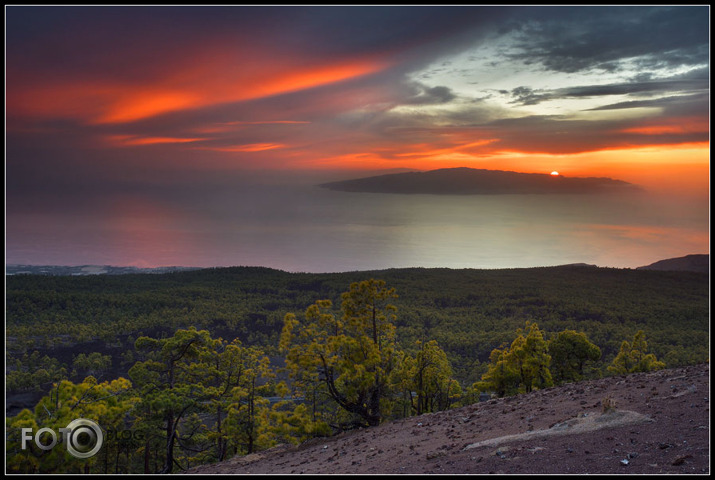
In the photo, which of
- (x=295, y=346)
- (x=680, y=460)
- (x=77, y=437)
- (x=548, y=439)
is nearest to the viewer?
(x=680, y=460)

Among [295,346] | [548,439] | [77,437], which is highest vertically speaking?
[295,346]

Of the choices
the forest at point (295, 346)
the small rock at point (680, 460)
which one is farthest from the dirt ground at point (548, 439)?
the forest at point (295, 346)

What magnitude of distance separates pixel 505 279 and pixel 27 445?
16415 centimetres

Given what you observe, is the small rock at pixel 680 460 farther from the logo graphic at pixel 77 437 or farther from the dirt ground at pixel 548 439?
the logo graphic at pixel 77 437

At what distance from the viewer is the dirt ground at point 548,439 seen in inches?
412

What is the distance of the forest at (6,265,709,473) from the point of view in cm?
2225

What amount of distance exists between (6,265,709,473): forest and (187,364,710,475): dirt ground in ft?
12.5

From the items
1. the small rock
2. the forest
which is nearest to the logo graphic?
the forest

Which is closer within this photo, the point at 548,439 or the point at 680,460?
the point at 680,460

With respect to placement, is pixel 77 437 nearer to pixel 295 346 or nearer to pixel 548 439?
pixel 295 346

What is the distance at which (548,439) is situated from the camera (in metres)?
12.5

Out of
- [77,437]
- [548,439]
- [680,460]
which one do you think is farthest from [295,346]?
[680,460]

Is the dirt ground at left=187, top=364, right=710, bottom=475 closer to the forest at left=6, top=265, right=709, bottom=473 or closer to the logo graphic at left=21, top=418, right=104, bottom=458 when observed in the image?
the forest at left=6, top=265, right=709, bottom=473

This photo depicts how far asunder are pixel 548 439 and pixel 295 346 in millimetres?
12145
